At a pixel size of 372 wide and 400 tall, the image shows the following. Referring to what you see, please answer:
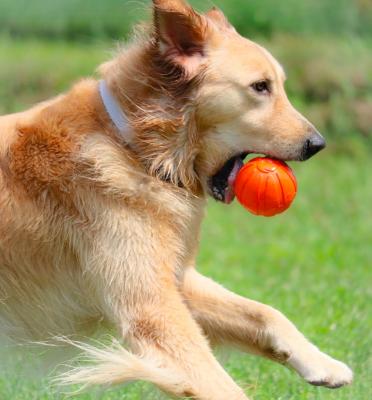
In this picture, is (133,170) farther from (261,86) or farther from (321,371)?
(321,371)

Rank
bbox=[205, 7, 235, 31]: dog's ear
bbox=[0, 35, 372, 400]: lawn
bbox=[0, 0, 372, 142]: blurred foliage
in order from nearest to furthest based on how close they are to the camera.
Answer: bbox=[205, 7, 235, 31]: dog's ear
bbox=[0, 35, 372, 400]: lawn
bbox=[0, 0, 372, 142]: blurred foliage

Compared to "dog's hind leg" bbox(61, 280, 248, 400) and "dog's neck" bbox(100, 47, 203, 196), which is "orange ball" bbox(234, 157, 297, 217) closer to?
"dog's neck" bbox(100, 47, 203, 196)

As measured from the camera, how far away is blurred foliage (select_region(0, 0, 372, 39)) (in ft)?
52.3

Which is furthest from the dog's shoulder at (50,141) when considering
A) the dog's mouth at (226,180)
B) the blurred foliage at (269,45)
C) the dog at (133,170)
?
the blurred foliage at (269,45)

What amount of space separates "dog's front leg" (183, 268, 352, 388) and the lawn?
250mm

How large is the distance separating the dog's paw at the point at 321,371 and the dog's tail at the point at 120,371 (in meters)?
0.73

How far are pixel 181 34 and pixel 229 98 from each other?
40cm

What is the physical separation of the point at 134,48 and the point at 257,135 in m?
0.78

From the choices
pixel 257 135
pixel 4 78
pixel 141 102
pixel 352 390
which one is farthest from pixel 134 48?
pixel 4 78

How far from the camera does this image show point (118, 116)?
4.95m

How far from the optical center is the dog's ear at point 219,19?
5.20 meters

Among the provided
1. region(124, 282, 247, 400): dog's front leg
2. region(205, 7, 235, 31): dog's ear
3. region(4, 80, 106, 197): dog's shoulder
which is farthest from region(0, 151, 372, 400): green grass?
region(205, 7, 235, 31): dog's ear

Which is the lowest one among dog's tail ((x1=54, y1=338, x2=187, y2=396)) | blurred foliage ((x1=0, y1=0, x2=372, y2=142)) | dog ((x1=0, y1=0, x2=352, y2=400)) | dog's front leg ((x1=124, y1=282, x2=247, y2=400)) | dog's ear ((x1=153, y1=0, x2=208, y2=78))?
blurred foliage ((x1=0, y1=0, x2=372, y2=142))

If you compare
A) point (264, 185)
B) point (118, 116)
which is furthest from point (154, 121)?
point (264, 185)
